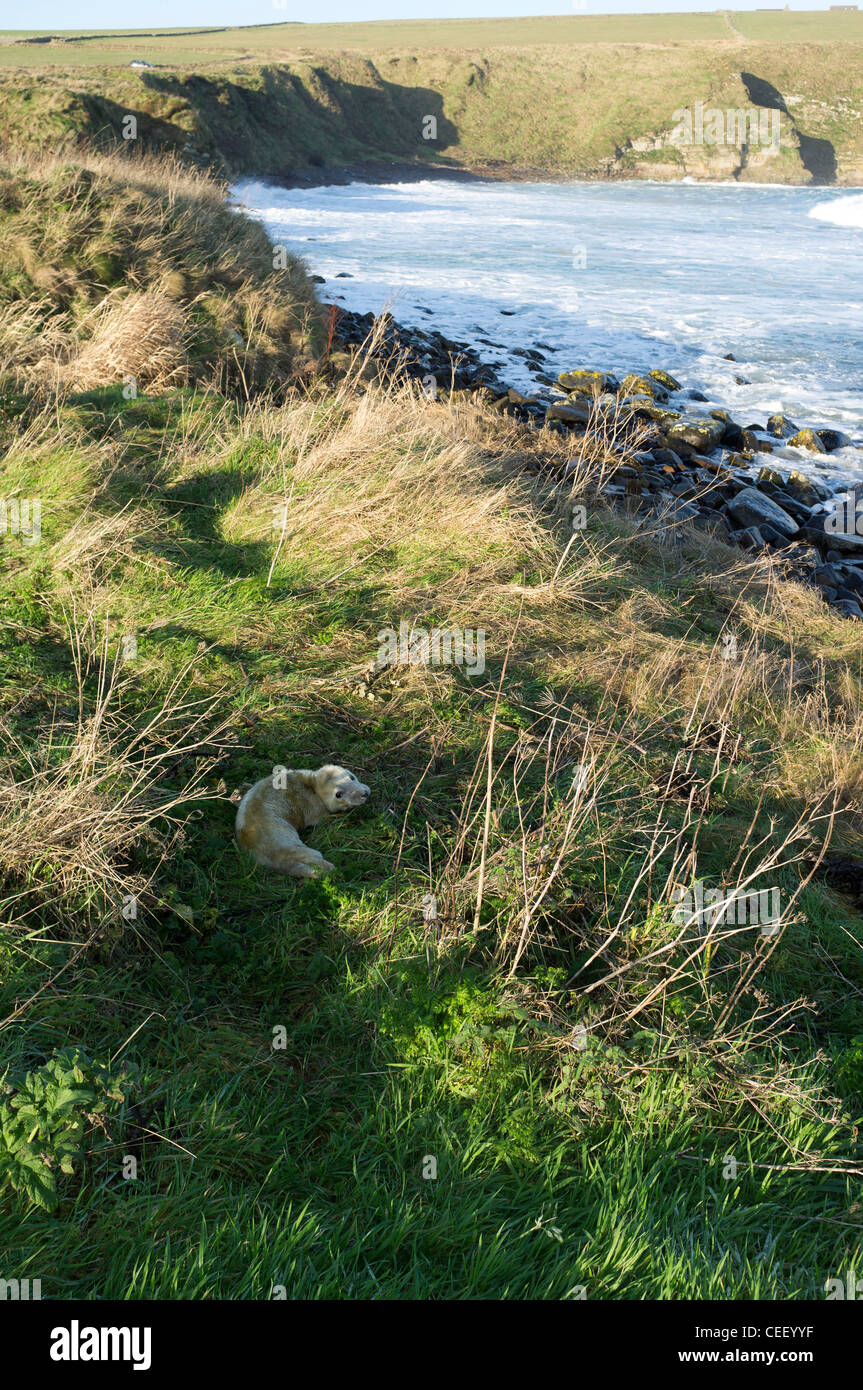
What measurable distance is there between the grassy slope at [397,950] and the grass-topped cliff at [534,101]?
123 ft

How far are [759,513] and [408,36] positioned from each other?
3368 inches

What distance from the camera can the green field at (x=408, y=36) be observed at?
161 feet

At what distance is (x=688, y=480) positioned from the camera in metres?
11.8

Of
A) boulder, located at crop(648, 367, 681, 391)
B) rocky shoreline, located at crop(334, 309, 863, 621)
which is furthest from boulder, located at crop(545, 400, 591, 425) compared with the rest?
boulder, located at crop(648, 367, 681, 391)

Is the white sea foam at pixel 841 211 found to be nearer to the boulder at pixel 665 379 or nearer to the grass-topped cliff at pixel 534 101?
the grass-topped cliff at pixel 534 101

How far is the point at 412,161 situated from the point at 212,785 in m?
52.7

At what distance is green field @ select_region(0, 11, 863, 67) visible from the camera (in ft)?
161

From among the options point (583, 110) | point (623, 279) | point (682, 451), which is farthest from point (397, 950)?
point (583, 110)

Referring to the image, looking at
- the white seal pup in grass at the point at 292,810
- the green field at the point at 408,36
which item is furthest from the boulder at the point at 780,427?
the green field at the point at 408,36

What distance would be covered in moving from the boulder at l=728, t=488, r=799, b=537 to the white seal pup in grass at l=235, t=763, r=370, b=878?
8.14m

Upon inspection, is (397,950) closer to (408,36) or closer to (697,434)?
(697,434)
